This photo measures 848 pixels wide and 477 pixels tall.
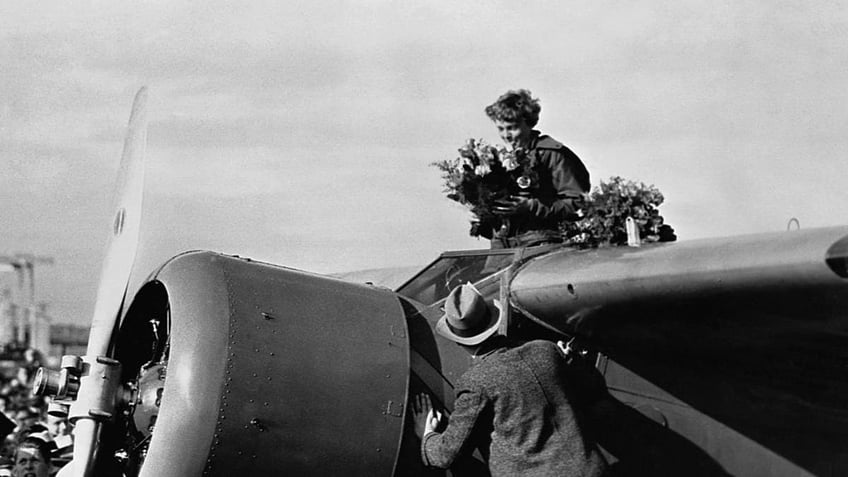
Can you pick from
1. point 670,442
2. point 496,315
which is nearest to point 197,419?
point 496,315

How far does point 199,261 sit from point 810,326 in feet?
9.86

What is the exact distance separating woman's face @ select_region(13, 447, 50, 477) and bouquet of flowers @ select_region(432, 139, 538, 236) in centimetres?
379

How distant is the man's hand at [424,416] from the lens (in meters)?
5.25

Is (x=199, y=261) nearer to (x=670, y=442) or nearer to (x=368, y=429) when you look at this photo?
(x=368, y=429)

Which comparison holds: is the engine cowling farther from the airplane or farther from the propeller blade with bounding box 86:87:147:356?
the propeller blade with bounding box 86:87:147:356

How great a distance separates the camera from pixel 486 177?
6969mm

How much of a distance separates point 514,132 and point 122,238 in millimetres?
2688

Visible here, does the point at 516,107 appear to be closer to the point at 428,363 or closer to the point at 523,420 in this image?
the point at 428,363

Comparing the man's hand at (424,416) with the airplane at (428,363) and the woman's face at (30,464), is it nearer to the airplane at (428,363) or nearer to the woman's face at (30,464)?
the airplane at (428,363)

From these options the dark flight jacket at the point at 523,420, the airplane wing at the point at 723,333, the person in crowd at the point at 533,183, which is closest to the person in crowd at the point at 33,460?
the person in crowd at the point at 533,183

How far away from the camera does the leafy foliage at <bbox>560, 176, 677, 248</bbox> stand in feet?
20.4

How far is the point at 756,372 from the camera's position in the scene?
215 inches

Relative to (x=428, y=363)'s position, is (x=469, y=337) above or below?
above

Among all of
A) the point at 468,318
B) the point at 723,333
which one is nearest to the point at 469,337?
the point at 468,318
